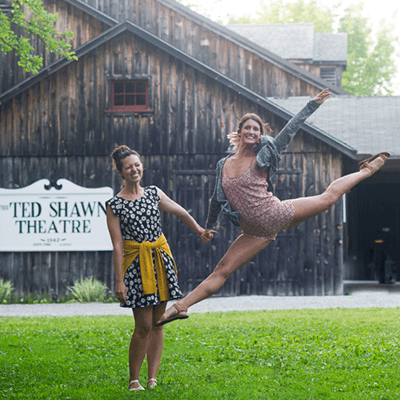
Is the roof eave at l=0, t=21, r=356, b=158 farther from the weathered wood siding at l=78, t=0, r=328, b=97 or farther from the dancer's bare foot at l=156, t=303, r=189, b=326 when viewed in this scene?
the dancer's bare foot at l=156, t=303, r=189, b=326

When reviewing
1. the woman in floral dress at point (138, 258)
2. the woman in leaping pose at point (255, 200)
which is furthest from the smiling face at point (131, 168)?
the woman in leaping pose at point (255, 200)

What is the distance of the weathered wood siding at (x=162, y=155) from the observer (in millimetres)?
13250

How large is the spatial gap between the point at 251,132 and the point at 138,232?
1211 millimetres

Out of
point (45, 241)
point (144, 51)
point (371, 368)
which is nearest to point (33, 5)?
point (144, 51)

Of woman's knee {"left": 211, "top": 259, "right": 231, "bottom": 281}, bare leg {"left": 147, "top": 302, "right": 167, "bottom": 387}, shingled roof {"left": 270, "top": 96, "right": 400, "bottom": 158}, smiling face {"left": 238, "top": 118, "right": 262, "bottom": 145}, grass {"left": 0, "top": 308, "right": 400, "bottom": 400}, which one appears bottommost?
grass {"left": 0, "top": 308, "right": 400, "bottom": 400}

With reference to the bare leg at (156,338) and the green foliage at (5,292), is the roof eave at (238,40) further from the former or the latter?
the bare leg at (156,338)

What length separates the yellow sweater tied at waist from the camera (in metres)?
4.98

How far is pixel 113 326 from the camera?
9352mm

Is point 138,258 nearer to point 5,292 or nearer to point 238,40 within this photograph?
point 5,292

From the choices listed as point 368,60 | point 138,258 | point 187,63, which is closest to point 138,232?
point 138,258

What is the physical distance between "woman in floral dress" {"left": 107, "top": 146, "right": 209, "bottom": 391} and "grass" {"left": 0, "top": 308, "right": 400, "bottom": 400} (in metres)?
0.57

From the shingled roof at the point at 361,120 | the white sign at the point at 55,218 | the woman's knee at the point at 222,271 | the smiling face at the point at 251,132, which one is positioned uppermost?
the shingled roof at the point at 361,120

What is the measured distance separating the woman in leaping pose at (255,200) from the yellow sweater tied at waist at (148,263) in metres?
0.28

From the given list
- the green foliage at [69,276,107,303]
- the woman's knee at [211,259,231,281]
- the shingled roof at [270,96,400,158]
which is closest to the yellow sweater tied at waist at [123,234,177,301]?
the woman's knee at [211,259,231,281]
